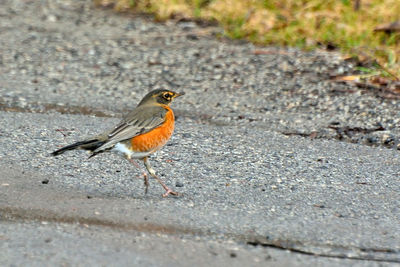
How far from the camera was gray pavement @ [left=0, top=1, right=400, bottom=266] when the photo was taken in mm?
4625

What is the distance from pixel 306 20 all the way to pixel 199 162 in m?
5.37

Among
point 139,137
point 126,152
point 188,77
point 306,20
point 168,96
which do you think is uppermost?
point 168,96

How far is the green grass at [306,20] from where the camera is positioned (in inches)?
405

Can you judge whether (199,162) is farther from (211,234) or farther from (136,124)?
(211,234)

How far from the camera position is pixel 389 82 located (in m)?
8.96

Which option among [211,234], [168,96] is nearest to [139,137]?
[168,96]

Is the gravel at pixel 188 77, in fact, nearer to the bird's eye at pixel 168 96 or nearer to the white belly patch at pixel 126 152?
the bird's eye at pixel 168 96

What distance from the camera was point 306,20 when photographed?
1131cm

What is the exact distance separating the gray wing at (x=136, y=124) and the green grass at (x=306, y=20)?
443 cm

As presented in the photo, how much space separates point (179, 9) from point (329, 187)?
23.9 ft

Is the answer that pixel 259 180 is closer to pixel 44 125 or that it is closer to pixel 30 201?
pixel 30 201

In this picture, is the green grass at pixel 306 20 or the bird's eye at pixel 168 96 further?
the green grass at pixel 306 20

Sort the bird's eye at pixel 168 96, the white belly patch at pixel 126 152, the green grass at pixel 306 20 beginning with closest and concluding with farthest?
the white belly patch at pixel 126 152 → the bird's eye at pixel 168 96 → the green grass at pixel 306 20

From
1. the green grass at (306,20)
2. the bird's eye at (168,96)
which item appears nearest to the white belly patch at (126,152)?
the bird's eye at (168,96)
